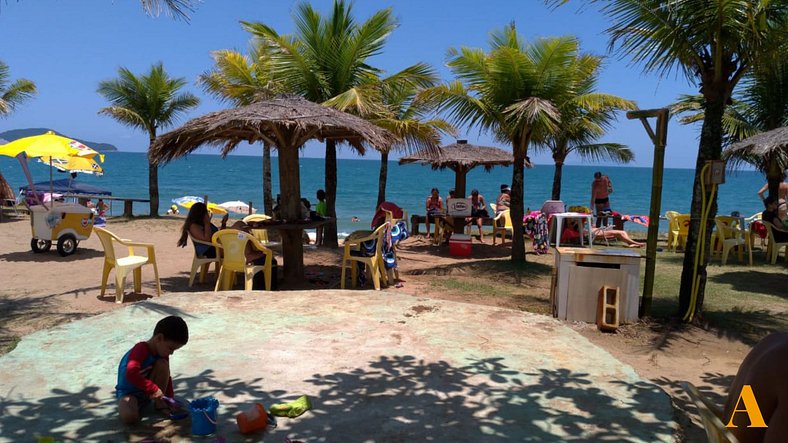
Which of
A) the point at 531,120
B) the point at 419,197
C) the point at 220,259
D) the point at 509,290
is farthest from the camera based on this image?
the point at 419,197

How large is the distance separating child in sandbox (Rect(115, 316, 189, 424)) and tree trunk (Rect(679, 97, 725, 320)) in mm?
4976

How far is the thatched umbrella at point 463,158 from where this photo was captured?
46.7 feet

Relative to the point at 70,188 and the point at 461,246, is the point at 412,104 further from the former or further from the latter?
the point at 70,188

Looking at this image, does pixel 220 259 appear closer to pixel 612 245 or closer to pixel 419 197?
pixel 612 245

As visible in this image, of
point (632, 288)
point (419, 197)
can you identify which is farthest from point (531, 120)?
point (419, 197)

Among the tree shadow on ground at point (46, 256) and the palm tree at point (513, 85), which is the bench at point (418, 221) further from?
the tree shadow on ground at point (46, 256)

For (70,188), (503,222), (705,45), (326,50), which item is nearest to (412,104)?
(326,50)

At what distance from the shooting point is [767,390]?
6.43 ft

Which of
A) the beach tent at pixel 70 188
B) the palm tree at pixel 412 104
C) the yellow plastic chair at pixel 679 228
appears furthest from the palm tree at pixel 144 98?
the yellow plastic chair at pixel 679 228

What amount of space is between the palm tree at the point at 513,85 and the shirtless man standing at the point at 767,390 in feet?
24.8

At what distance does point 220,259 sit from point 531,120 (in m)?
5.05

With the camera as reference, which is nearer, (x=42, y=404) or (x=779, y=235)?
(x=42, y=404)

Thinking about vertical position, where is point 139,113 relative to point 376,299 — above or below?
above

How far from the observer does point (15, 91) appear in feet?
60.8
